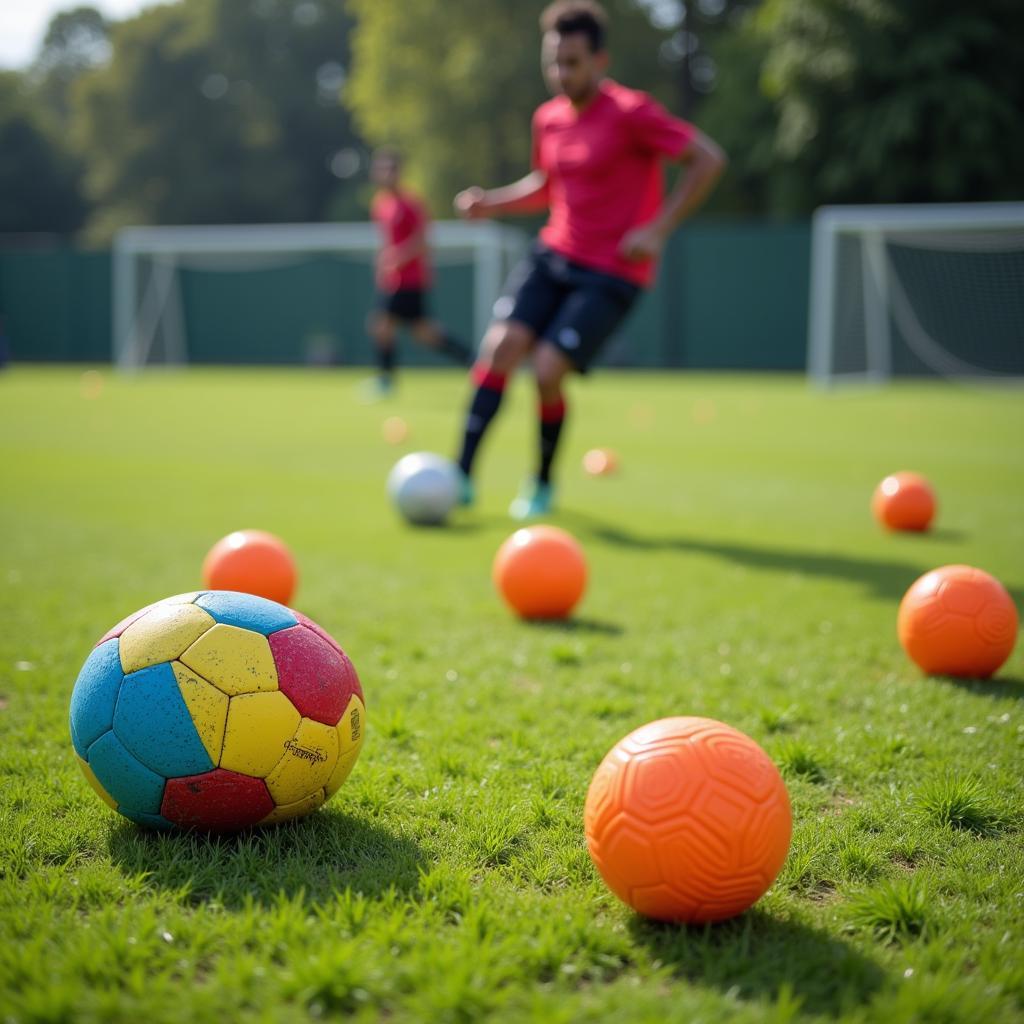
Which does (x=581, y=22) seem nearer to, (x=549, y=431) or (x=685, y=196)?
(x=685, y=196)

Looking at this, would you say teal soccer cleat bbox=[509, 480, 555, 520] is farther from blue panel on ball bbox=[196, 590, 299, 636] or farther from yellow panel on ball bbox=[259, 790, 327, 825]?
yellow panel on ball bbox=[259, 790, 327, 825]

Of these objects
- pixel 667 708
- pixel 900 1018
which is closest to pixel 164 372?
pixel 667 708

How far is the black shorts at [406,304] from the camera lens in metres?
17.3

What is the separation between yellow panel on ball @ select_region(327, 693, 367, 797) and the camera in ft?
9.34

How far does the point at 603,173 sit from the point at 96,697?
5485 millimetres

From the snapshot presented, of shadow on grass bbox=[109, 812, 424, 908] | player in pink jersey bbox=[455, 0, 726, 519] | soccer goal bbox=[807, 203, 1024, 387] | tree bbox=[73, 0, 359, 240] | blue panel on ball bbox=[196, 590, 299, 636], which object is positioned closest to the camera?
shadow on grass bbox=[109, 812, 424, 908]

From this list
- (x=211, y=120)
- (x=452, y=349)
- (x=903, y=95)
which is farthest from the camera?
(x=211, y=120)

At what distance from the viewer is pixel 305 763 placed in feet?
9.03

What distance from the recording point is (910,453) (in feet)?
39.0

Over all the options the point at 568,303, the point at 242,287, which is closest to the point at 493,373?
the point at 568,303

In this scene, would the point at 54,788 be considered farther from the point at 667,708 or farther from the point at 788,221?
the point at 788,221

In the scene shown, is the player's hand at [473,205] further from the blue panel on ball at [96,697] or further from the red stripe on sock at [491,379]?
the blue panel on ball at [96,697]

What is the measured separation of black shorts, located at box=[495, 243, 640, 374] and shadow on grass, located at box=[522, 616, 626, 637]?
2543mm

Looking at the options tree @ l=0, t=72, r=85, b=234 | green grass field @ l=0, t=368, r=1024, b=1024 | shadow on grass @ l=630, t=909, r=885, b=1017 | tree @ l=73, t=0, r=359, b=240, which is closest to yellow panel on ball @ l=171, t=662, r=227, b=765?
green grass field @ l=0, t=368, r=1024, b=1024
